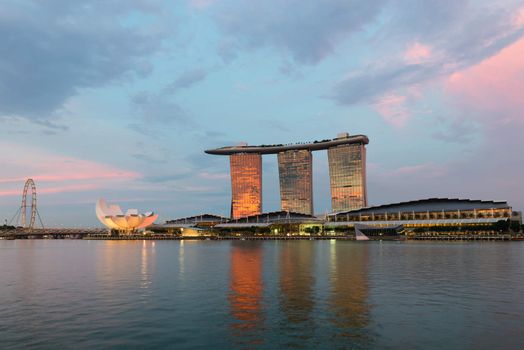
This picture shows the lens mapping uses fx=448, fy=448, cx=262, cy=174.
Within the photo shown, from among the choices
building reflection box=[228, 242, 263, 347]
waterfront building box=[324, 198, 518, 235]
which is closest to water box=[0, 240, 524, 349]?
building reflection box=[228, 242, 263, 347]

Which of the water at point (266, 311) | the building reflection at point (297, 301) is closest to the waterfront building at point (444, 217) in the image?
the water at point (266, 311)

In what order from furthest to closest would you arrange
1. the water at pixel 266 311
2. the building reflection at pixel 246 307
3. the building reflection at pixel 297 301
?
1. the building reflection at pixel 297 301
2. the building reflection at pixel 246 307
3. the water at pixel 266 311

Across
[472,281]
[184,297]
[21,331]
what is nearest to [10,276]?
[184,297]

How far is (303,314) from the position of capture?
86.2 feet

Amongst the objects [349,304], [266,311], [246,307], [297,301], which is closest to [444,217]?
[349,304]

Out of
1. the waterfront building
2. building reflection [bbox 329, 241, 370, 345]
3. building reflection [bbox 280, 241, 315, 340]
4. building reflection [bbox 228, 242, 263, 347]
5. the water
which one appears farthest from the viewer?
the waterfront building

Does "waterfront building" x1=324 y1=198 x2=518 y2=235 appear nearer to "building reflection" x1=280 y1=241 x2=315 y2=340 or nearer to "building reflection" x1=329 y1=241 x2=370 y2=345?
"building reflection" x1=280 y1=241 x2=315 y2=340

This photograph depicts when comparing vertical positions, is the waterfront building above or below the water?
above

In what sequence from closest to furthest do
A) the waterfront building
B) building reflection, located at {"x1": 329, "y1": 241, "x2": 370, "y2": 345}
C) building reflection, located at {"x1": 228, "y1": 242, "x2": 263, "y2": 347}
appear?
building reflection, located at {"x1": 228, "y1": 242, "x2": 263, "y2": 347} < building reflection, located at {"x1": 329, "y1": 241, "x2": 370, "y2": 345} < the waterfront building

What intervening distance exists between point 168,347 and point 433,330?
13.1m

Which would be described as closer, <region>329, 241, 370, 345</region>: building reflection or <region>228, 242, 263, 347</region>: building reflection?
<region>228, 242, 263, 347</region>: building reflection

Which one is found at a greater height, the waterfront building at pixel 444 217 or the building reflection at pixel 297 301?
the waterfront building at pixel 444 217

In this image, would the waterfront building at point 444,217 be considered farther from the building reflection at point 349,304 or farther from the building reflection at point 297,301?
the building reflection at point 349,304

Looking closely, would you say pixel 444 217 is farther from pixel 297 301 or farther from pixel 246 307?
pixel 246 307
